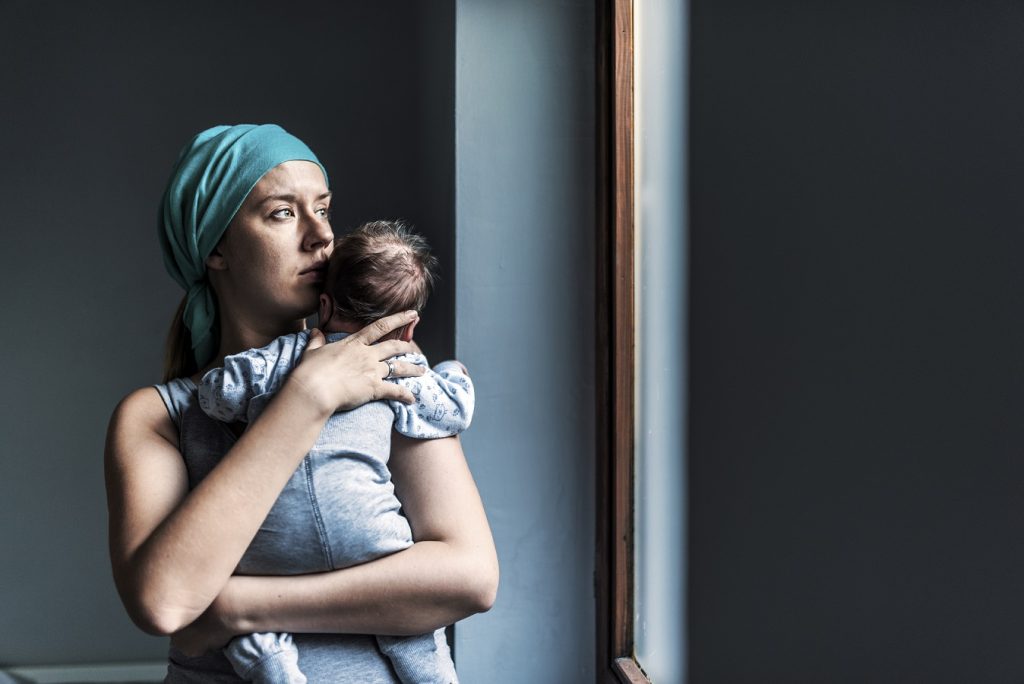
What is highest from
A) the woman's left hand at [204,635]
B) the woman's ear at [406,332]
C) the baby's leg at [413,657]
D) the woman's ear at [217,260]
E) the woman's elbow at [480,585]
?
the woman's ear at [217,260]

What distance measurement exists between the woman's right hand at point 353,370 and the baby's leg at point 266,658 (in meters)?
0.31

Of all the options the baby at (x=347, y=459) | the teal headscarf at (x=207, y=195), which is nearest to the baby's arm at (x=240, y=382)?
the baby at (x=347, y=459)

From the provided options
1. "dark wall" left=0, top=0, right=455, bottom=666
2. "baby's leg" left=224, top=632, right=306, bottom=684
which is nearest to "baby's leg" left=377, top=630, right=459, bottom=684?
"baby's leg" left=224, top=632, right=306, bottom=684

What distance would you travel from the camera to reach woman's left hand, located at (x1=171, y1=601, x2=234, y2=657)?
1198 millimetres

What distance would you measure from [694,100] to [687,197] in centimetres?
14

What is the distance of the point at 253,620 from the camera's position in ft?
3.94

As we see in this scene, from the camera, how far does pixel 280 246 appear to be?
4.56 ft

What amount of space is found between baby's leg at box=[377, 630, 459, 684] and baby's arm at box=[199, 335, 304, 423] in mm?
374

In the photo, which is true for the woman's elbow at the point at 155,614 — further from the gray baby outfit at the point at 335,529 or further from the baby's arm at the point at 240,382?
the baby's arm at the point at 240,382

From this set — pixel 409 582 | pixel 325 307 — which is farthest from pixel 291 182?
pixel 409 582

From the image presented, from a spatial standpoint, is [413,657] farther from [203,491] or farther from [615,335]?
[615,335]

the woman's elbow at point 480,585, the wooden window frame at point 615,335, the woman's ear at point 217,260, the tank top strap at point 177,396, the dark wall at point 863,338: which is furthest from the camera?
the wooden window frame at point 615,335

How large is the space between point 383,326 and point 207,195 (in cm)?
34

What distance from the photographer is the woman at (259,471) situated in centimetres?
115
